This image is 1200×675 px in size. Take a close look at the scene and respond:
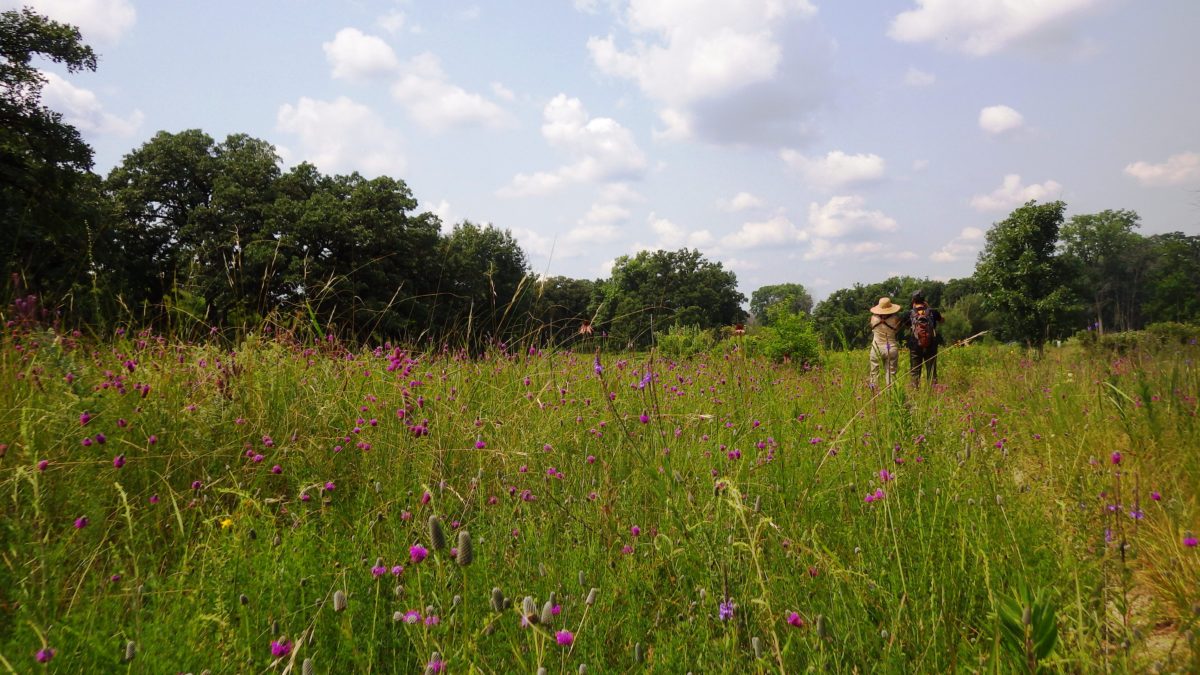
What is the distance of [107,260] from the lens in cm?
1880

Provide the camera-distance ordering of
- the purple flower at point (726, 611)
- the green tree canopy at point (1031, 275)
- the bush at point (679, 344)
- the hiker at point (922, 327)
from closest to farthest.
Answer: the purple flower at point (726, 611), the bush at point (679, 344), the hiker at point (922, 327), the green tree canopy at point (1031, 275)

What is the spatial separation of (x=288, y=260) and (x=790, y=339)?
2086 cm

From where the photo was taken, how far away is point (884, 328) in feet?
29.4

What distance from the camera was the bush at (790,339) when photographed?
16672 mm

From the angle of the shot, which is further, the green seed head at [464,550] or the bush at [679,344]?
the bush at [679,344]

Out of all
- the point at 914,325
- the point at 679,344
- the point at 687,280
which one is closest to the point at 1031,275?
the point at 687,280

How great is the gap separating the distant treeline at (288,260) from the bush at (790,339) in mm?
841

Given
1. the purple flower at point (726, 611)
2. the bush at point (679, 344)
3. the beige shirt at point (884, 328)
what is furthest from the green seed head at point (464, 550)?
the beige shirt at point (884, 328)

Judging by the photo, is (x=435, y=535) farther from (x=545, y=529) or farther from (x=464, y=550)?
(x=545, y=529)

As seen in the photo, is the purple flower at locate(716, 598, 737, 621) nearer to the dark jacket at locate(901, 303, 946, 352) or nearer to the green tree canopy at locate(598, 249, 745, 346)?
the dark jacket at locate(901, 303, 946, 352)

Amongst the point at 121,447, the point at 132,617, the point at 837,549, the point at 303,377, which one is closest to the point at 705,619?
the point at 837,549

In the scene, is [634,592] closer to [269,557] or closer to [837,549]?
[837,549]

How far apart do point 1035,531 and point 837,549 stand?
75 centimetres

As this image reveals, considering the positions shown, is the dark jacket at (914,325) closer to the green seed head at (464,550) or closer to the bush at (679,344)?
the bush at (679,344)
